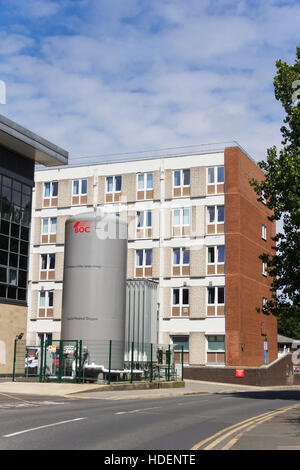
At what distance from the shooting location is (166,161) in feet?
196

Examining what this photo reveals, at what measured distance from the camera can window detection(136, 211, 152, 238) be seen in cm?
5953

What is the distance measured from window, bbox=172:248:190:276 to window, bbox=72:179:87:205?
1141cm

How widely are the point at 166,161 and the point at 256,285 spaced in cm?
1468

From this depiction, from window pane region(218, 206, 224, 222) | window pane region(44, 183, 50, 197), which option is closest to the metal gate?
window pane region(218, 206, 224, 222)

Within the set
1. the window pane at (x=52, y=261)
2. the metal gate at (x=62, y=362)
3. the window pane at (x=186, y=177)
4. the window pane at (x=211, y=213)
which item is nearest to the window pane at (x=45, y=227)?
the window pane at (x=52, y=261)

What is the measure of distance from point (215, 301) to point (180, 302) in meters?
3.33

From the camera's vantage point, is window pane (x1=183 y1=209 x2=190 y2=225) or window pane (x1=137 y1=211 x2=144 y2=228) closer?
window pane (x1=183 y1=209 x2=190 y2=225)

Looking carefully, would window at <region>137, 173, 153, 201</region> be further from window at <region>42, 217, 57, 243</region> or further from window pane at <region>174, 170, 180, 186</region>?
window at <region>42, 217, 57, 243</region>

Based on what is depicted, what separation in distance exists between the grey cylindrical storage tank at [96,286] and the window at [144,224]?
2442 cm

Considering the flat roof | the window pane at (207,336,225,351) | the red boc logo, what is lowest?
the window pane at (207,336,225,351)

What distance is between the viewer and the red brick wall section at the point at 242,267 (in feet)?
179

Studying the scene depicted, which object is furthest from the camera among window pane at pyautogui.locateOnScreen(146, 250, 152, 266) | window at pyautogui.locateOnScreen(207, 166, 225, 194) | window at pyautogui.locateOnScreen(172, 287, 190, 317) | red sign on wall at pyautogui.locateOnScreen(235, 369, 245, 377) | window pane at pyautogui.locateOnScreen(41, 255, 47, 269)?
window pane at pyautogui.locateOnScreen(41, 255, 47, 269)

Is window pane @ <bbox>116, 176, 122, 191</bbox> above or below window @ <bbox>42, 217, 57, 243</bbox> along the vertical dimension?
above

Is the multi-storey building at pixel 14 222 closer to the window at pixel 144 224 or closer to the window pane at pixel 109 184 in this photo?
the window at pixel 144 224
